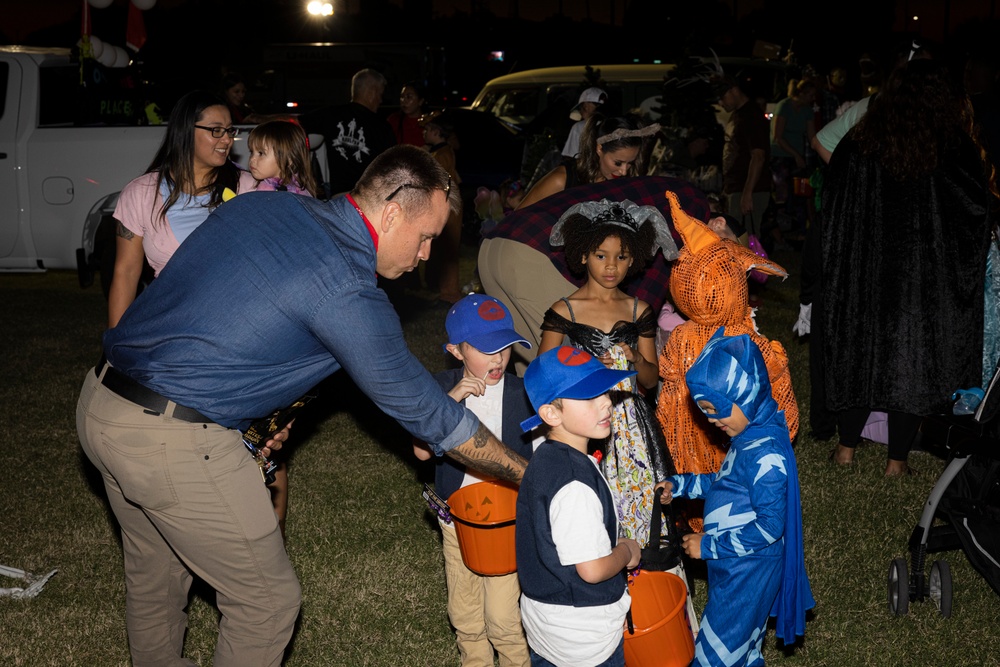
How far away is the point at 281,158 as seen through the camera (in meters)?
5.26

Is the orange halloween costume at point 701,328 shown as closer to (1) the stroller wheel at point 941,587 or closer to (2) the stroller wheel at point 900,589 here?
(2) the stroller wheel at point 900,589

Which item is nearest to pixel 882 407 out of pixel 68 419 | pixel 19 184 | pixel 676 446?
pixel 676 446

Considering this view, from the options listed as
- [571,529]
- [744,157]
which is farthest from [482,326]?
[744,157]

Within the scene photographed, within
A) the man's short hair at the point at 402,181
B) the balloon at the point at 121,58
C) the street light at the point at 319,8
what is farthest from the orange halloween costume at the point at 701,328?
the street light at the point at 319,8

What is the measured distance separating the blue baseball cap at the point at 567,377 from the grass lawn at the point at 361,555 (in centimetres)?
157

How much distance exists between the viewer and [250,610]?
9.88 ft

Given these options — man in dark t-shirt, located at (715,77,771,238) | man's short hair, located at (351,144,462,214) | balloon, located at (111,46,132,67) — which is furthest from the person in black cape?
balloon, located at (111,46,132,67)

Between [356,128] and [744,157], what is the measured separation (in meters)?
4.98

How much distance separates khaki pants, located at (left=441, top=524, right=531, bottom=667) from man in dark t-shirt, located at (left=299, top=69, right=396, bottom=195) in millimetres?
5260

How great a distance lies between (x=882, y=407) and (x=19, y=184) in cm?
778

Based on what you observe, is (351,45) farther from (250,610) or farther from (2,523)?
(250,610)

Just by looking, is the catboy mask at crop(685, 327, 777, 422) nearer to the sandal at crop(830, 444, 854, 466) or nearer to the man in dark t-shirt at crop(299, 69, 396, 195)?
the sandal at crop(830, 444, 854, 466)

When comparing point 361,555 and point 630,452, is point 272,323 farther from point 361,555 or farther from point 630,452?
point 361,555

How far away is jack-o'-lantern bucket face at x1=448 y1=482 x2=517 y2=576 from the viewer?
3193 millimetres
